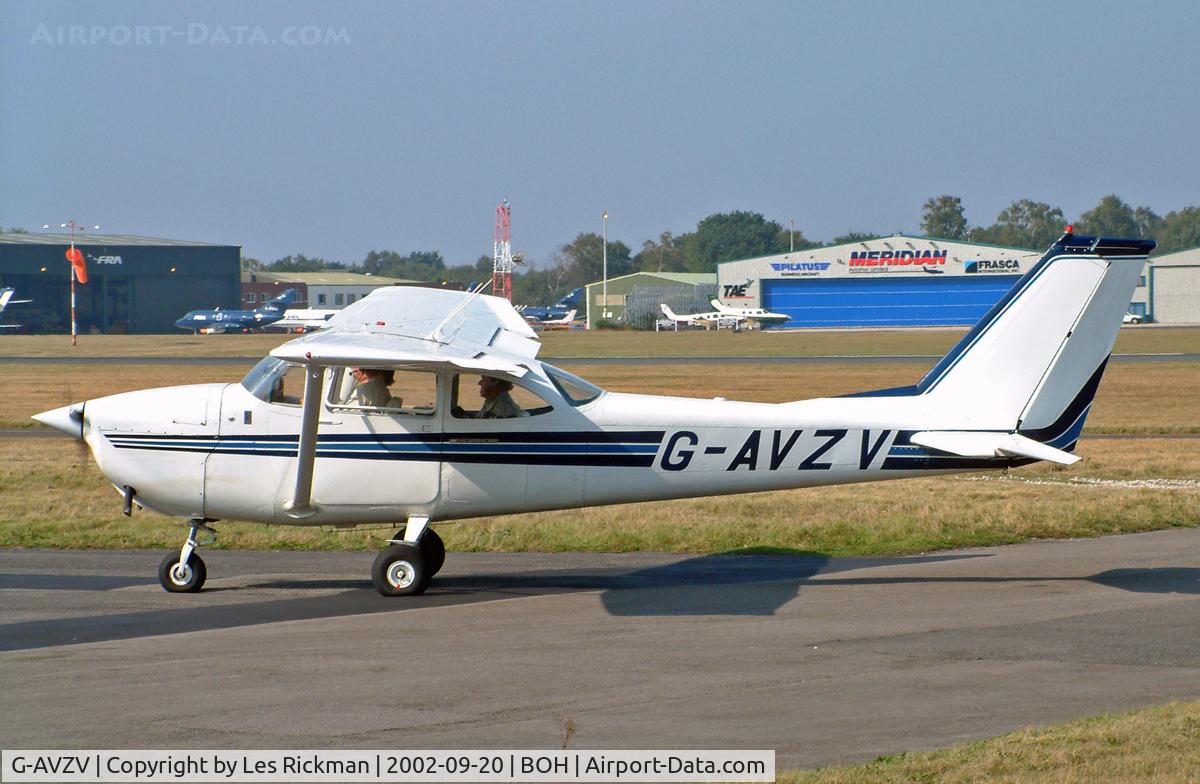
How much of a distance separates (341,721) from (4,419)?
78.2 ft

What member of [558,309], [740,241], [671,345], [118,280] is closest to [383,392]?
[671,345]

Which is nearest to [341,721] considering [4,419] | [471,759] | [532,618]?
[471,759]

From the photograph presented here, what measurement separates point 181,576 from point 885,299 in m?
92.5

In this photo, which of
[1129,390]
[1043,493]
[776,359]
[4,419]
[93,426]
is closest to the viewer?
[93,426]

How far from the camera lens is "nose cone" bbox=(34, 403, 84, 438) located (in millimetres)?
10445

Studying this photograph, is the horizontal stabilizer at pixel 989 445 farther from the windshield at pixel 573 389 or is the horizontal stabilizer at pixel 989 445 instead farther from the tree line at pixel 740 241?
the tree line at pixel 740 241

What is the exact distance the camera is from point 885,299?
3875 inches

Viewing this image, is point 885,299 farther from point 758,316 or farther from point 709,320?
point 709,320

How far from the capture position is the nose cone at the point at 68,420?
10.4 m

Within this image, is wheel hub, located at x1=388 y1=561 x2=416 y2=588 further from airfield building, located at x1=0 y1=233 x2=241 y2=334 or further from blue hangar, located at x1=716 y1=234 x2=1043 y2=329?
blue hangar, located at x1=716 y1=234 x2=1043 y2=329

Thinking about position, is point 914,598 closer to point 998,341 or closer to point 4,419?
point 998,341

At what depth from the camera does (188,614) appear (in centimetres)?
966

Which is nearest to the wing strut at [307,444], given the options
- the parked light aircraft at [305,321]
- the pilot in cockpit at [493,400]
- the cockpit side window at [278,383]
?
the cockpit side window at [278,383]

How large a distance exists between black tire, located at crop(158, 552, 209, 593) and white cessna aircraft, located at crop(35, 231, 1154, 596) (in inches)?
0.7
